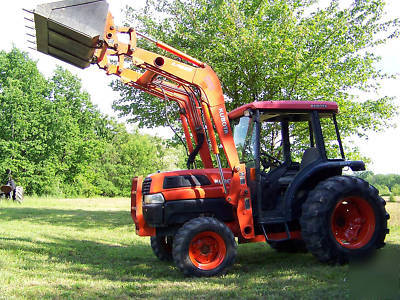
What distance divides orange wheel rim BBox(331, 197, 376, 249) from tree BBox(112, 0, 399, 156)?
7.01m

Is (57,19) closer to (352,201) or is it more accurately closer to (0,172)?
(352,201)

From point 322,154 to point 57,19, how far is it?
180 inches

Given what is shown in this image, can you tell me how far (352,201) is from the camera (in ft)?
22.3

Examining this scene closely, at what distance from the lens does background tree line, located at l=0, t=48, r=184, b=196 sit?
3606 cm

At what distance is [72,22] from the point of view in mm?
6094

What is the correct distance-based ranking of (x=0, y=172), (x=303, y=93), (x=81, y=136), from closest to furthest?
1. (x=303, y=93)
2. (x=0, y=172)
3. (x=81, y=136)

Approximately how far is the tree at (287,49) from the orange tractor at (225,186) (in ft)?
21.1

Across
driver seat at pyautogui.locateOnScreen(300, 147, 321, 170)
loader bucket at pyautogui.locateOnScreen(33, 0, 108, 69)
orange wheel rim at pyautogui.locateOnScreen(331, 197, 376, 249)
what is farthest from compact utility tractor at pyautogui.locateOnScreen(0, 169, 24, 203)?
orange wheel rim at pyautogui.locateOnScreen(331, 197, 376, 249)

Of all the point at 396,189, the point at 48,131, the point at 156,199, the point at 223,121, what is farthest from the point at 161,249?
the point at 48,131

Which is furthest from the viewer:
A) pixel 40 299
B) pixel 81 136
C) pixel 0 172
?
pixel 81 136

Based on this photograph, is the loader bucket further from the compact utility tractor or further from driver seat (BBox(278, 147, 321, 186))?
the compact utility tractor

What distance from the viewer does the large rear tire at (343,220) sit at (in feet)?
20.7

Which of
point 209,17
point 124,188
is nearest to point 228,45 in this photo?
point 209,17

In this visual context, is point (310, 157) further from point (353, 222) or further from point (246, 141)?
point (353, 222)
